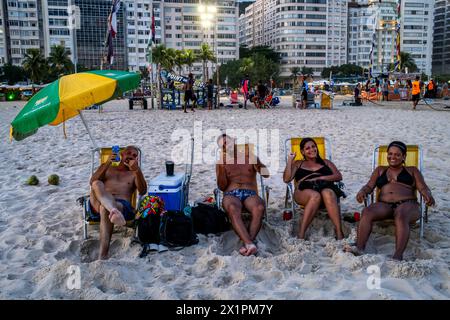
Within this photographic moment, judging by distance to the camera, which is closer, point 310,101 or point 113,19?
point 113,19

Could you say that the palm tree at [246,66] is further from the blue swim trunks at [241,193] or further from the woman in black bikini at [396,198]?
the woman in black bikini at [396,198]

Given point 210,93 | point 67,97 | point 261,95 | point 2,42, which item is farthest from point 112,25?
point 2,42

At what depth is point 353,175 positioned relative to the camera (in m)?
6.25

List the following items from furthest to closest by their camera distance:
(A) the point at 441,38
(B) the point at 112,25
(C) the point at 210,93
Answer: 1. (A) the point at 441,38
2. (C) the point at 210,93
3. (B) the point at 112,25

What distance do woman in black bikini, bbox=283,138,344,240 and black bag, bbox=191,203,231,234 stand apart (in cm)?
71

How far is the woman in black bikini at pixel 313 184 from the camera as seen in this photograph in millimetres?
3854

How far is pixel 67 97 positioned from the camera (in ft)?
11.9

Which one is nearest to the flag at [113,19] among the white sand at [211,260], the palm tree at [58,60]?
the white sand at [211,260]

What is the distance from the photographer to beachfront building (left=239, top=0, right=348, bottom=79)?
4313 inches

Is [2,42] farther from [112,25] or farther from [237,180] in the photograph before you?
[237,180]

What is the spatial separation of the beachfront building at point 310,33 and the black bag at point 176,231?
352 feet

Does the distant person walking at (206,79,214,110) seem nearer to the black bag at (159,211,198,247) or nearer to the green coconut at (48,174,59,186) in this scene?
the green coconut at (48,174,59,186)

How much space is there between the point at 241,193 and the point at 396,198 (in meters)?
1.40

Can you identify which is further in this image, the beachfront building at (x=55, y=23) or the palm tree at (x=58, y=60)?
the beachfront building at (x=55, y=23)
